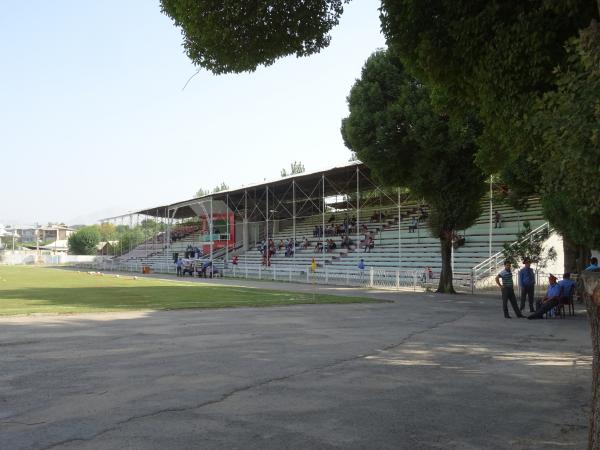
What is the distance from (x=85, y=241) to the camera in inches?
3986

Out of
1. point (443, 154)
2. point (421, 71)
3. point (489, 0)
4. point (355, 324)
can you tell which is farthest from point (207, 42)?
point (443, 154)

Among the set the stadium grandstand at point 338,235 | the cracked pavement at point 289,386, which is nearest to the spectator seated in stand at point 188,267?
the stadium grandstand at point 338,235

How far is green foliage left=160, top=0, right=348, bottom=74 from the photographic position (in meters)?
7.09

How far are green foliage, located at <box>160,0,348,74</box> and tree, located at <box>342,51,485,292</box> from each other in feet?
44.2

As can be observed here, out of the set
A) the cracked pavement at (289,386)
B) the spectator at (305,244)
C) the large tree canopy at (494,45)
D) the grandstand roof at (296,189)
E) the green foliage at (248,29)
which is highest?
the grandstand roof at (296,189)

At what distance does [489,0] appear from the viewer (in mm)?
6023

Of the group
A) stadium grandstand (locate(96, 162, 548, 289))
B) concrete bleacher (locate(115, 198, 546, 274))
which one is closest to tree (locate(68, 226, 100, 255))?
stadium grandstand (locate(96, 162, 548, 289))

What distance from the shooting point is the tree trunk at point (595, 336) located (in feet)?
11.7

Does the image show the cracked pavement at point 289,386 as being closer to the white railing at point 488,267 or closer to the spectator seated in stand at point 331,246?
the white railing at point 488,267

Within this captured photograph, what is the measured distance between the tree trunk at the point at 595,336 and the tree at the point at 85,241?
105724 millimetres

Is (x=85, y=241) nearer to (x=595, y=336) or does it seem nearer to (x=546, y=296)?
(x=546, y=296)

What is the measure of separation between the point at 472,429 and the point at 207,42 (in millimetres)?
5824

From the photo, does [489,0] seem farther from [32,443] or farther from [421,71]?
[32,443]

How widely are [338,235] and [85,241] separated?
2898 inches
